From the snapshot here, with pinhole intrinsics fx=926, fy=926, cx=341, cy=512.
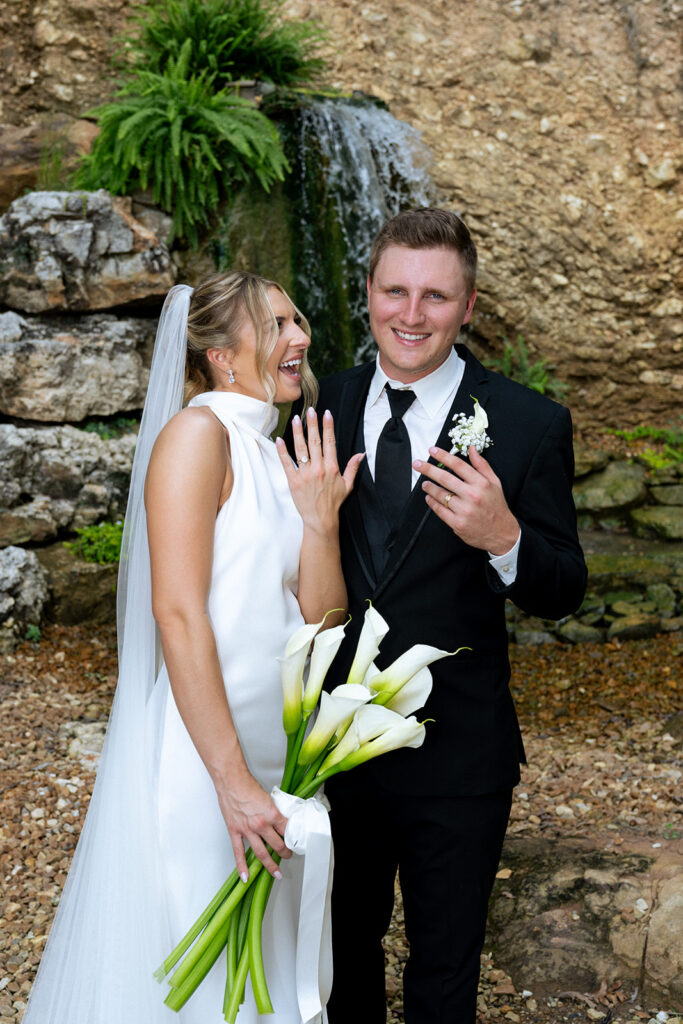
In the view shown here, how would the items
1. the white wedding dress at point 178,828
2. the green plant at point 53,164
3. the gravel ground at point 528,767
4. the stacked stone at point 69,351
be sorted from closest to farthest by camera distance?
the white wedding dress at point 178,828 → the gravel ground at point 528,767 → the stacked stone at point 69,351 → the green plant at point 53,164

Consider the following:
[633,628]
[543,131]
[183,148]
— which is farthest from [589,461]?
[183,148]

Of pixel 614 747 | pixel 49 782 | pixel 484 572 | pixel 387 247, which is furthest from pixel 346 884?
pixel 614 747

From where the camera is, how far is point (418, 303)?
8.36 ft

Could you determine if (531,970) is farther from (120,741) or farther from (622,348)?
(622,348)

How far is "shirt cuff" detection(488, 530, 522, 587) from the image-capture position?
2375 millimetres

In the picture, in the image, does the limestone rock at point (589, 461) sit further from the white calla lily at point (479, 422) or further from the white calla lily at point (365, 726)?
the white calla lily at point (365, 726)

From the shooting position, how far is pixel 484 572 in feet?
8.54

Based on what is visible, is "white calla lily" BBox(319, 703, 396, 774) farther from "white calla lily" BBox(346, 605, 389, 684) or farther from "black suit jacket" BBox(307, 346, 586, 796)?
"black suit jacket" BBox(307, 346, 586, 796)

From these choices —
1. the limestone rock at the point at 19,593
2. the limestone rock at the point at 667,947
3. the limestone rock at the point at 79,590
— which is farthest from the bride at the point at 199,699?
the limestone rock at the point at 79,590

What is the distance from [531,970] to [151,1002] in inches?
66.8

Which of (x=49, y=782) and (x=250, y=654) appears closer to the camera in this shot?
(x=250, y=654)

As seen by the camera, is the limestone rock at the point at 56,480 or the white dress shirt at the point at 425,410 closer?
the white dress shirt at the point at 425,410

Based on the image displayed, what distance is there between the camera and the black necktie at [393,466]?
2615 millimetres

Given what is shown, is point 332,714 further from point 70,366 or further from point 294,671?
point 70,366
